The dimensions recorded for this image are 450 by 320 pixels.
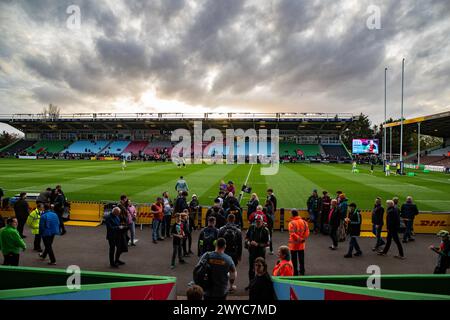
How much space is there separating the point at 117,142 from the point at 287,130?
46.4 m

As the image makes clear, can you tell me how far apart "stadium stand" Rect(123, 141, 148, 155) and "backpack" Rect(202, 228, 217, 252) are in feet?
207

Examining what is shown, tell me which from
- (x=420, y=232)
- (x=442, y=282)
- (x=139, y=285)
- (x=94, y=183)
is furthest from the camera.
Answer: (x=94, y=183)

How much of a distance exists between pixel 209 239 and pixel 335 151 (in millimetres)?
63869

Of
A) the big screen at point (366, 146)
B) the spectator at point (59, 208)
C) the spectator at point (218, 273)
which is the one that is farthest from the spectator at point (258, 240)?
the big screen at point (366, 146)

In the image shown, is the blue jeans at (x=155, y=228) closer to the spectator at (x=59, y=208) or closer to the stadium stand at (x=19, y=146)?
the spectator at (x=59, y=208)

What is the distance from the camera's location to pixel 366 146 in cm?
4728

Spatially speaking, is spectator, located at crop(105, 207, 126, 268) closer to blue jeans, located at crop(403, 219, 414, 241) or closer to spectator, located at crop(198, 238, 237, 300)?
spectator, located at crop(198, 238, 237, 300)

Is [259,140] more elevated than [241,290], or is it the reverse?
[259,140]

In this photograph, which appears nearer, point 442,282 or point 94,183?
point 442,282

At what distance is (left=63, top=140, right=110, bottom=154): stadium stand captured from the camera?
66.9 m

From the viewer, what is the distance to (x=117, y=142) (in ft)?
234
